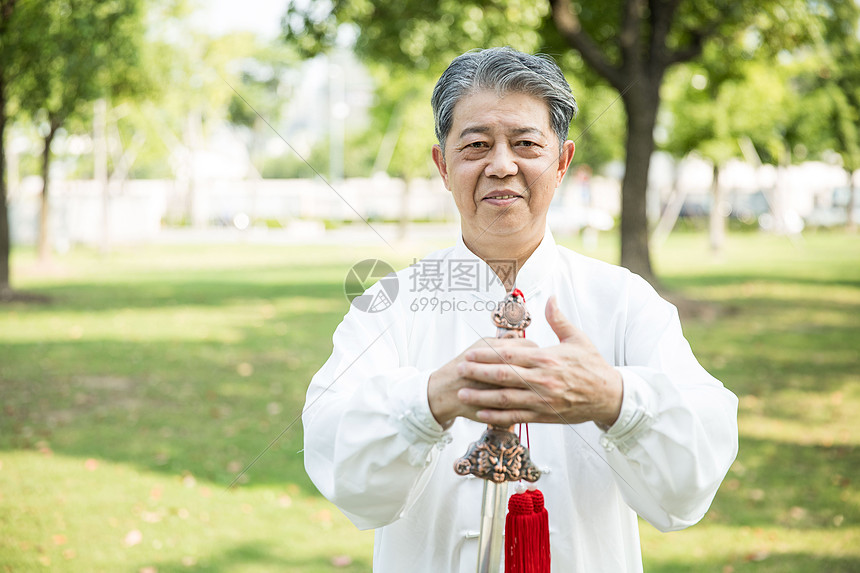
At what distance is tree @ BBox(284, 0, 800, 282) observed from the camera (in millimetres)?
12906

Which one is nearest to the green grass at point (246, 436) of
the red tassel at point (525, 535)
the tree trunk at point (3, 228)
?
the red tassel at point (525, 535)

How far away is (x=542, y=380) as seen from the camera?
1.50 metres

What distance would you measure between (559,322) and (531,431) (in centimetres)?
58

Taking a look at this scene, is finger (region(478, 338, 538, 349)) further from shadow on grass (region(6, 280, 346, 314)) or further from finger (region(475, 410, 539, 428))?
shadow on grass (region(6, 280, 346, 314))

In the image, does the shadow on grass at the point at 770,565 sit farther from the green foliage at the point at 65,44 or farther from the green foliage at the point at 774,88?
the green foliage at the point at 65,44

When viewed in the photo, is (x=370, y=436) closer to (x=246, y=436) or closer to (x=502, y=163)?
(x=502, y=163)

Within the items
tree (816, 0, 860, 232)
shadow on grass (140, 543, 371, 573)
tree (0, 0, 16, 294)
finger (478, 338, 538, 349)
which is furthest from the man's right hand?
tree (816, 0, 860, 232)

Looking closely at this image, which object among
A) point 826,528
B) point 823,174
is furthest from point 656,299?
point 823,174

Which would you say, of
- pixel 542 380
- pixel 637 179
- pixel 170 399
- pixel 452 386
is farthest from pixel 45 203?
pixel 542 380

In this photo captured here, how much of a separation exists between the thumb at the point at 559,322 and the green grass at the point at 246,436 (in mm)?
491

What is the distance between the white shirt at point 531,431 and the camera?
1.65 meters

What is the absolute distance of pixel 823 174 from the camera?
5975 cm

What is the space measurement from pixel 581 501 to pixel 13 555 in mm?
4419

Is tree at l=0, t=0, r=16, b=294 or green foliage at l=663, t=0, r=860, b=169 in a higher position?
green foliage at l=663, t=0, r=860, b=169
